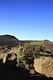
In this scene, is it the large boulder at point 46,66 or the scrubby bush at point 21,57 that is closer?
the large boulder at point 46,66

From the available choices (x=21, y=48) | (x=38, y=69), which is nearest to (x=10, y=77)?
(x=38, y=69)

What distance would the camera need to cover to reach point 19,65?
2395cm

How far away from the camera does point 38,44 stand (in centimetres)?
2745

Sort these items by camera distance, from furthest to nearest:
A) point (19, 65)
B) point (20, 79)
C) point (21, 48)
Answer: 1. point (21, 48)
2. point (19, 65)
3. point (20, 79)

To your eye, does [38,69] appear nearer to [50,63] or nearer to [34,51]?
[50,63]

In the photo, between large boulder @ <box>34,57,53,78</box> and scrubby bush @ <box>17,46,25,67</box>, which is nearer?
large boulder @ <box>34,57,53,78</box>

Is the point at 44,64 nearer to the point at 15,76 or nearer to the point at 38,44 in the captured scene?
the point at 15,76

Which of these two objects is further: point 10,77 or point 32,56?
point 32,56

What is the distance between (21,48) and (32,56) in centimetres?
217

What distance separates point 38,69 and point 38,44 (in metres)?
6.14

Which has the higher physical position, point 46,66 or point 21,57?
point 21,57

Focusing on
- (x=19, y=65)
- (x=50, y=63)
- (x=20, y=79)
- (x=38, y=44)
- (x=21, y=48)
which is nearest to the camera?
(x=20, y=79)

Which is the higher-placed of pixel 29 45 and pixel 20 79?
pixel 29 45

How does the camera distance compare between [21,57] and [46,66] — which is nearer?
[46,66]
